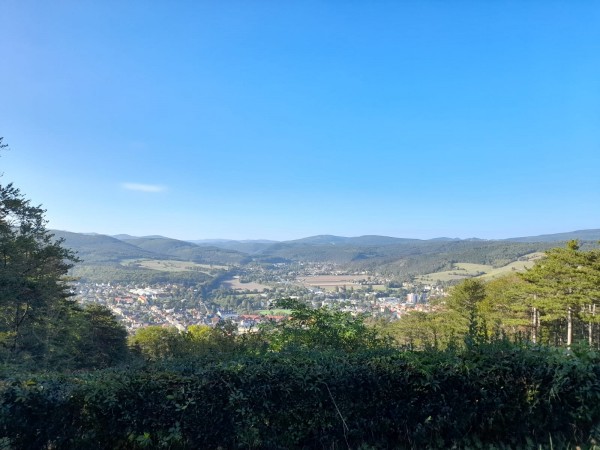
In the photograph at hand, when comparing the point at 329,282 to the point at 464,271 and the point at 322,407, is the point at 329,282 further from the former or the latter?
the point at 322,407

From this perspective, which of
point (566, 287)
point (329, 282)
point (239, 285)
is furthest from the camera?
point (239, 285)

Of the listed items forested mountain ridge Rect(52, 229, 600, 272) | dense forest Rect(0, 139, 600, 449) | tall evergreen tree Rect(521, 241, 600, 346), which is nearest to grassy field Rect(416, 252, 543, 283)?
forested mountain ridge Rect(52, 229, 600, 272)

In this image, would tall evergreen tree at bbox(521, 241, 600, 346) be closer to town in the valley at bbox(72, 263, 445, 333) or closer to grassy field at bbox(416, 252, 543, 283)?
town in the valley at bbox(72, 263, 445, 333)

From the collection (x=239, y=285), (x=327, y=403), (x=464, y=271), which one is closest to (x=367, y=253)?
(x=464, y=271)

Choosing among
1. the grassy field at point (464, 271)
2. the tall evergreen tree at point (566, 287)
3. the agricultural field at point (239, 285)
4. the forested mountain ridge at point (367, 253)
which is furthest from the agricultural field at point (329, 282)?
the tall evergreen tree at point (566, 287)

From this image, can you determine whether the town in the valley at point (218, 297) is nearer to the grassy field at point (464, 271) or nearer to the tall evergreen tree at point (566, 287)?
the grassy field at point (464, 271)

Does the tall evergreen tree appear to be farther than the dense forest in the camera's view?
Yes

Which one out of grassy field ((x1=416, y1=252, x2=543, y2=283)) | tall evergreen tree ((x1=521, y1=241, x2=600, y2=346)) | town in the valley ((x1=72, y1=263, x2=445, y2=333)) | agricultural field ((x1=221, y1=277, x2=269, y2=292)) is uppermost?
tall evergreen tree ((x1=521, y1=241, x2=600, y2=346))

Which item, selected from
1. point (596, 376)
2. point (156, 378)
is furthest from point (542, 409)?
point (156, 378)

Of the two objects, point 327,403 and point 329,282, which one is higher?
point 327,403

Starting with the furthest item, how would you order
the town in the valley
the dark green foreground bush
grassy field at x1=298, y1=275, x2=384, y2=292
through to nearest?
grassy field at x1=298, y1=275, x2=384, y2=292
the town in the valley
the dark green foreground bush
